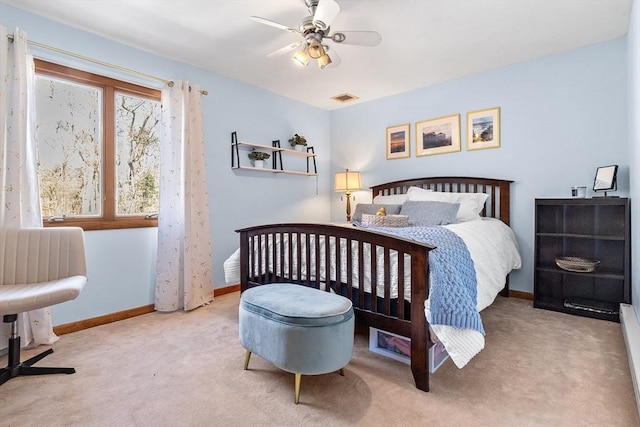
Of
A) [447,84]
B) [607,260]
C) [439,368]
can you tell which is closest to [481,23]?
[447,84]

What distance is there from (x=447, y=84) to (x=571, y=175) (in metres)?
1.59

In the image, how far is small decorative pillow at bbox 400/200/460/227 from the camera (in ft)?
9.66

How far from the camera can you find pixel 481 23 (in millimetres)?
2463

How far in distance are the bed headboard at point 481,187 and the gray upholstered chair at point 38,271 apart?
3340 millimetres

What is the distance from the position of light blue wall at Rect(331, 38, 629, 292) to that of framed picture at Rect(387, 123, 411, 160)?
8 centimetres

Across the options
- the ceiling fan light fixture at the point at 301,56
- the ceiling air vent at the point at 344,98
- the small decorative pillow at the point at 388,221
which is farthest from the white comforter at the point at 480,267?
the ceiling air vent at the point at 344,98

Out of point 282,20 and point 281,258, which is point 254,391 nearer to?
point 281,258

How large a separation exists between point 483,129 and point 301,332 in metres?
3.05

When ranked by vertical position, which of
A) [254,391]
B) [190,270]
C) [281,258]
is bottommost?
[254,391]

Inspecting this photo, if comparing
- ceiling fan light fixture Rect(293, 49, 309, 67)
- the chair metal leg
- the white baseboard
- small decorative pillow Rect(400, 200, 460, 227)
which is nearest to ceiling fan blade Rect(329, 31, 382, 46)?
ceiling fan light fixture Rect(293, 49, 309, 67)

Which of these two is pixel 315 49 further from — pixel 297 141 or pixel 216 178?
pixel 297 141

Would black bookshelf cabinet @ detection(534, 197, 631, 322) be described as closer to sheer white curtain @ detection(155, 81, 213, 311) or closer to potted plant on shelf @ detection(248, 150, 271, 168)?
potted plant on shelf @ detection(248, 150, 271, 168)

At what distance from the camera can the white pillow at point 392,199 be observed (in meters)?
3.76

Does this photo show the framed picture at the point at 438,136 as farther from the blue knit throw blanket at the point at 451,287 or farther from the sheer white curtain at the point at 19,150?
the sheer white curtain at the point at 19,150
